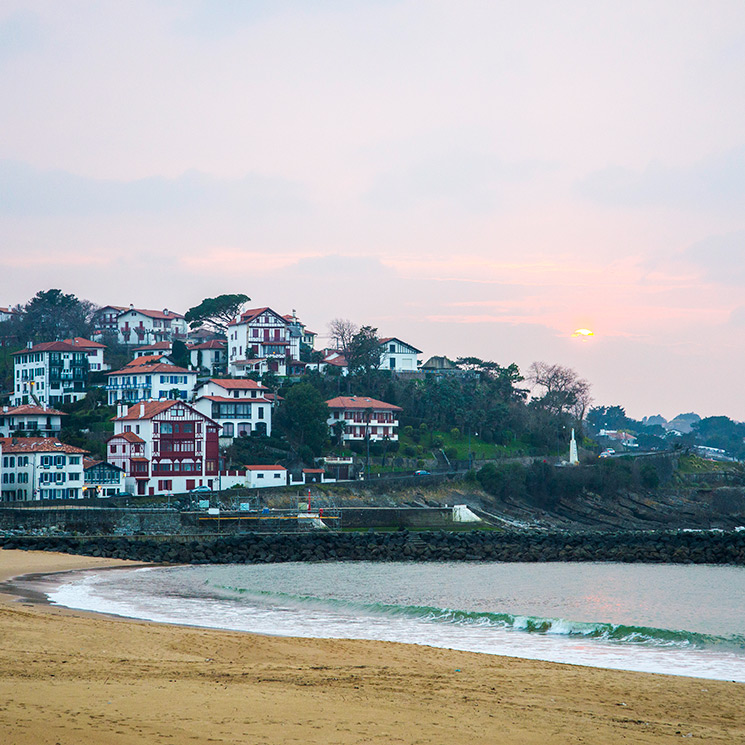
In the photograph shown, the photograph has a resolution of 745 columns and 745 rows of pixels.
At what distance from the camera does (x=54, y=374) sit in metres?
96.9

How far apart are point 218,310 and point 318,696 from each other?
10343 cm

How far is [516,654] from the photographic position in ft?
71.2

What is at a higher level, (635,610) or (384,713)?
(384,713)

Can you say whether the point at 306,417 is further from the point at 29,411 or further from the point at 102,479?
the point at 29,411

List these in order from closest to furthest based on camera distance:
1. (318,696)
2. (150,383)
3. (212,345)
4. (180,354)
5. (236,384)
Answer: (318,696) → (236,384) → (150,383) → (212,345) → (180,354)

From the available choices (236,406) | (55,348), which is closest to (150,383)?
(236,406)

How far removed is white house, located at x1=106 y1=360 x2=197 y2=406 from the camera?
300 ft

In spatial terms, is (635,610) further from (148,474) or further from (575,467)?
(575,467)

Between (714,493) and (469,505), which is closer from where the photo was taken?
(469,505)

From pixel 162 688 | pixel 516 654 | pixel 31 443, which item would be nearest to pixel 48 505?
pixel 31 443

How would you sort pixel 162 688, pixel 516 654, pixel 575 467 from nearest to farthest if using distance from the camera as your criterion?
pixel 162 688, pixel 516 654, pixel 575 467

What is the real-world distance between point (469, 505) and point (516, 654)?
5837cm

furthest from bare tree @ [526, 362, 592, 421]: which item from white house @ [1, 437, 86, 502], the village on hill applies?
white house @ [1, 437, 86, 502]

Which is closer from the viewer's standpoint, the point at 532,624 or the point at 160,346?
the point at 532,624
